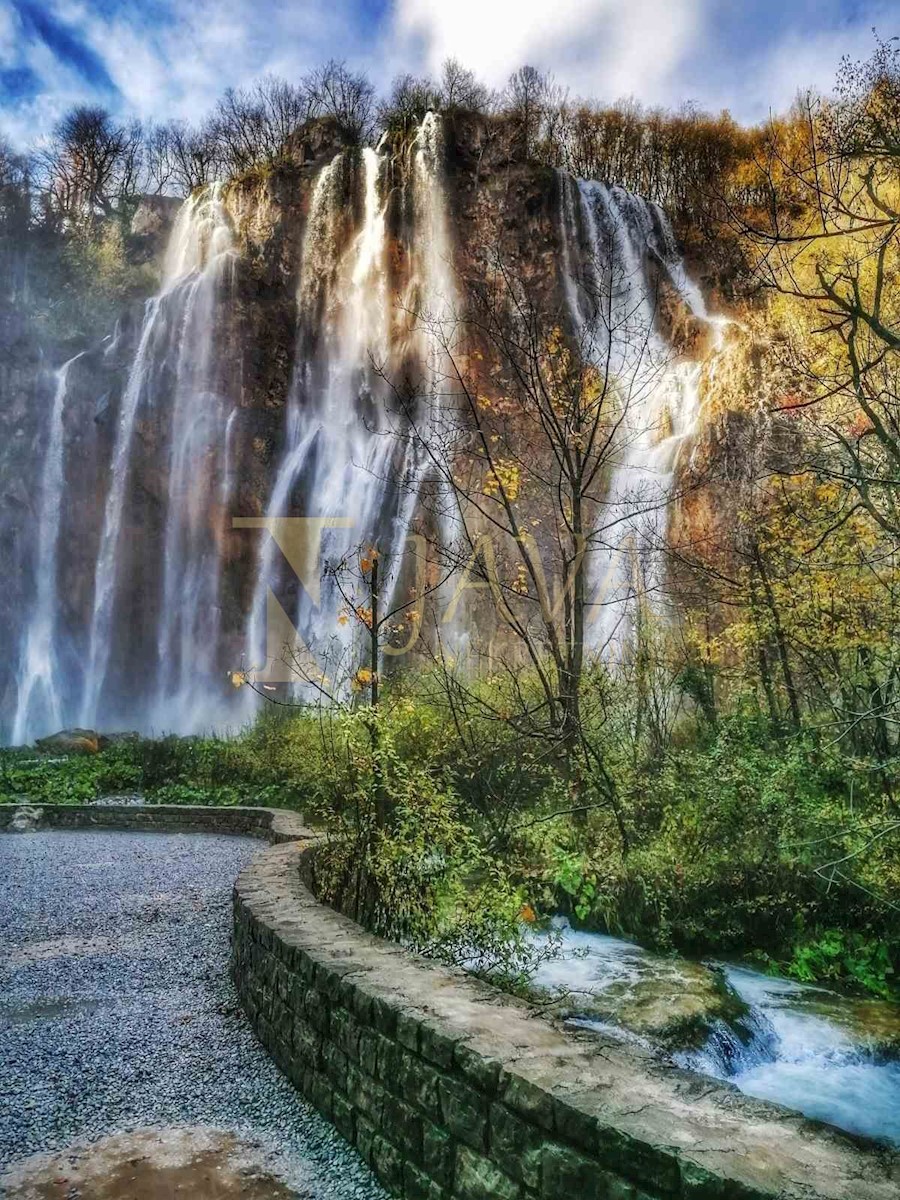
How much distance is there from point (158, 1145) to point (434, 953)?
5.37 feet

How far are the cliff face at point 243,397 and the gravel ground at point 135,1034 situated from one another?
637 inches

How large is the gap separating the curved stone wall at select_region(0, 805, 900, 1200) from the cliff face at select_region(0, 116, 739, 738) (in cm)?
1935

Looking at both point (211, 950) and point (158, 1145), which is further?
point (211, 950)

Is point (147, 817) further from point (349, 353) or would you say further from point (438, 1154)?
point (349, 353)

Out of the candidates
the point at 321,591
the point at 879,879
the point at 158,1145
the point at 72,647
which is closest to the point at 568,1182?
A: the point at 158,1145

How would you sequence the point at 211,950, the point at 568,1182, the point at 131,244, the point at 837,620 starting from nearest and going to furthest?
the point at 568,1182 < the point at 211,950 < the point at 837,620 < the point at 131,244

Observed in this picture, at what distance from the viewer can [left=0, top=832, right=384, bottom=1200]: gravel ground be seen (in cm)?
321

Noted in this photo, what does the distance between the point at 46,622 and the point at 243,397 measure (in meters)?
8.69

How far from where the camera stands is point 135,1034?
14.1 ft

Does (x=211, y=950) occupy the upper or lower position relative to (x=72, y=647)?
lower

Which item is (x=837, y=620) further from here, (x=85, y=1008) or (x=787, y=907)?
(x=85, y=1008)

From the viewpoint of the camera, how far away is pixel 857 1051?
4961mm

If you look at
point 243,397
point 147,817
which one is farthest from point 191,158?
point 147,817

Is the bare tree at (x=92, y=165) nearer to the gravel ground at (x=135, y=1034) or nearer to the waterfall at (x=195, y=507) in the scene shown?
the waterfall at (x=195, y=507)
